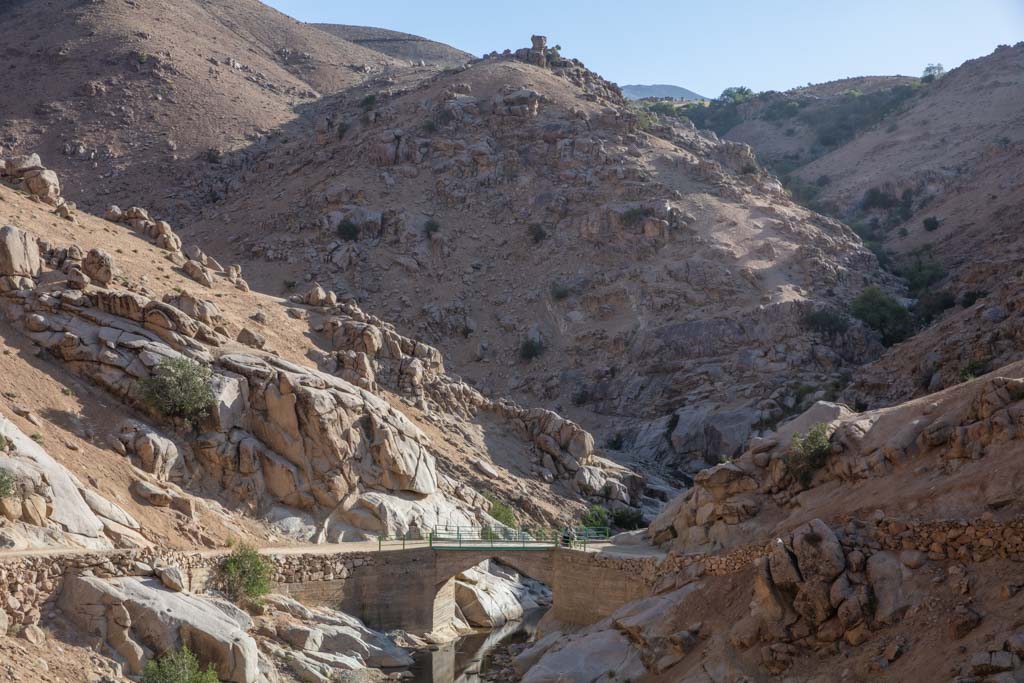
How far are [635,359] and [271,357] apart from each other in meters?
29.0

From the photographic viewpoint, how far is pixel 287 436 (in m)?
36.8

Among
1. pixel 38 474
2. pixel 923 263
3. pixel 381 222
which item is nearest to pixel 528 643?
pixel 38 474

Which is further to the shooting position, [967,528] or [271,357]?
[271,357]

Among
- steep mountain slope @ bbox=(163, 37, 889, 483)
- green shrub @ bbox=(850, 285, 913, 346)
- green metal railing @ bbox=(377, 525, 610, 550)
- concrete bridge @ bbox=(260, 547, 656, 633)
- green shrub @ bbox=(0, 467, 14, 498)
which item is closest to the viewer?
green shrub @ bbox=(0, 467, 14, 498)

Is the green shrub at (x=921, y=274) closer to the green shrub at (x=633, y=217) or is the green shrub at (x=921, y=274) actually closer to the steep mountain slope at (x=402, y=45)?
the green shrub at (x=633, y=217)

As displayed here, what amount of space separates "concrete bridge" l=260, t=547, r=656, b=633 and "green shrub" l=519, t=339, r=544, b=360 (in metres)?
28.0

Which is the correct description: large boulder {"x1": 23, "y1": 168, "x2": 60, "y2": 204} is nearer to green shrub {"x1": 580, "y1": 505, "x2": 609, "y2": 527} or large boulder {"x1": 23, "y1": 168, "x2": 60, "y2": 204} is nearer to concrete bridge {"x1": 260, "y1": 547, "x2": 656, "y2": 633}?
concrete bridge {"x1": 260, "y1": 547, "x2": 656, "y2": 633}

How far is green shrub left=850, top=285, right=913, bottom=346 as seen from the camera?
62781mm

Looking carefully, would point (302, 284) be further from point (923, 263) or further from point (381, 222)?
point (923, 263)

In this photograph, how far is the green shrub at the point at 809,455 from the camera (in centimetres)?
2573

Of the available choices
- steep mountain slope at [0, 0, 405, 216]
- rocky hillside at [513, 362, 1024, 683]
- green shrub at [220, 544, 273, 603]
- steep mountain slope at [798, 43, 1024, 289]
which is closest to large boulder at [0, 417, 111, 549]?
green shrub at [220, 544, 273, 603]

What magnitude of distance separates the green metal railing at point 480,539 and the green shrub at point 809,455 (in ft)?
32.4

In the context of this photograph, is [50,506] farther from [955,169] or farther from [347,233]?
[955,169]

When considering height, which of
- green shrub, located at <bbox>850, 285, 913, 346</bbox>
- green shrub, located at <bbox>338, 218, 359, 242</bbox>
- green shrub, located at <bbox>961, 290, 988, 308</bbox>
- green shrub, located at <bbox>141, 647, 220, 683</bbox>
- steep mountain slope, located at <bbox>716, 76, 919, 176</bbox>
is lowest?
green shrub, located at <bbox>141, 647, 220, 683</bbox>
